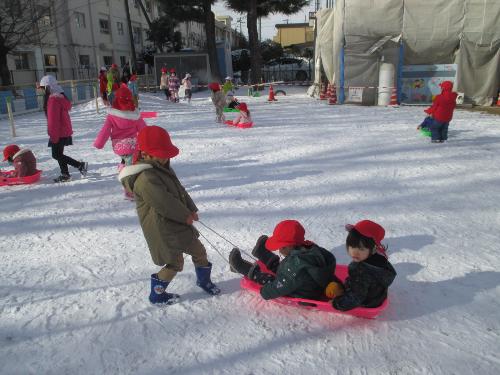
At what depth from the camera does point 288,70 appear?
28.2 m

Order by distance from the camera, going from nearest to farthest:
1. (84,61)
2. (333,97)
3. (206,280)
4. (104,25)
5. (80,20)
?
(206,280) < (333,97) < (80,20) < (84,61) < (104,25)

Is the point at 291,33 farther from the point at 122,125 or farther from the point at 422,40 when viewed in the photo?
the point at 122,125

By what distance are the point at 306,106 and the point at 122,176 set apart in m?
12.8

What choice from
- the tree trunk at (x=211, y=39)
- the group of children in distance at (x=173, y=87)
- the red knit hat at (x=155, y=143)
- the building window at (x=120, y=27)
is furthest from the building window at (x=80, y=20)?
the red knit hat at (x=155, y=143)

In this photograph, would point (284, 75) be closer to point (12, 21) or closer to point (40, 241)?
point (12, 21)

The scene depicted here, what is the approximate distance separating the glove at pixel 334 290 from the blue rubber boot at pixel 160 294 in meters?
1.10

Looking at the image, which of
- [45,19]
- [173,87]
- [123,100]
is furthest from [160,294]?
[45,19]

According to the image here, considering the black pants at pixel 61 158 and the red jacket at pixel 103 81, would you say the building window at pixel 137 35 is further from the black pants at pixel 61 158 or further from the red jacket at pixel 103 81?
the black pants at pixel 61 158

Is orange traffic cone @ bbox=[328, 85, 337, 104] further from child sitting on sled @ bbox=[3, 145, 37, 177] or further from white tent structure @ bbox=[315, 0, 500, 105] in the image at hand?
child sitting on sled @ bbox=[3, 145, 37, 177]

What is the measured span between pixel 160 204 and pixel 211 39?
22.8m

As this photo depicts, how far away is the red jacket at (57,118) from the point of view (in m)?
5.58

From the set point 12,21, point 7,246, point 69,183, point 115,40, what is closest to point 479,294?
point 7,246

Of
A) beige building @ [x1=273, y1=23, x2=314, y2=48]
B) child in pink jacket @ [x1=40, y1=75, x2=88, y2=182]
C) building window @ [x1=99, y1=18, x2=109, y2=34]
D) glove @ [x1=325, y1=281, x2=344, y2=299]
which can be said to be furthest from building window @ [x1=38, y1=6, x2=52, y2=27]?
beige building @ [x1=273, y1=23, x2=314, y2=48]

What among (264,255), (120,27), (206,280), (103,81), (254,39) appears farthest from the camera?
(120,27)
